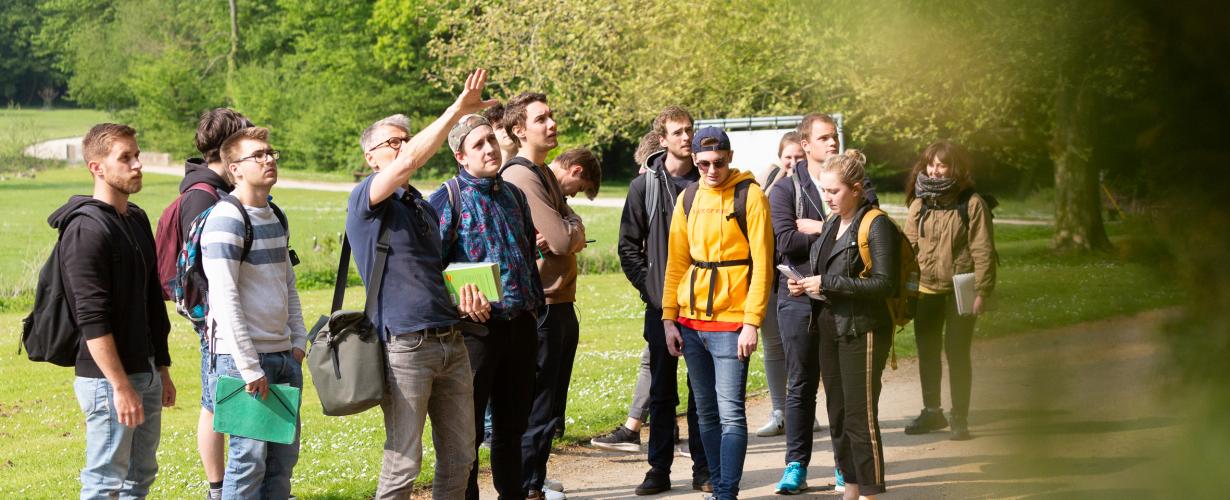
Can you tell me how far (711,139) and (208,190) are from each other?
2.31 metres

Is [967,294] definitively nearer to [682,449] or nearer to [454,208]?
[454,208]

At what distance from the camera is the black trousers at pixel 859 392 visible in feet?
17.5

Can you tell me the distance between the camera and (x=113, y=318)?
4305mm

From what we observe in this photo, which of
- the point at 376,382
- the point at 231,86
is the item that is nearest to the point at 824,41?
the point at 376,382

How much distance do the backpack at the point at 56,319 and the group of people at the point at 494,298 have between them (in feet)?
0.14

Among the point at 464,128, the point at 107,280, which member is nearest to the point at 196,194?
the point at 107,280

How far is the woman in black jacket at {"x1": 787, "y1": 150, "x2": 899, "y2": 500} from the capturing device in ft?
17.2

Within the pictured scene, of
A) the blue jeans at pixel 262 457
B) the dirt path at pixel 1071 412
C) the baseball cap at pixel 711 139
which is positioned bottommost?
the blue jeans at pixel 262 457

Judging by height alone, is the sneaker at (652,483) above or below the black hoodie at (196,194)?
below

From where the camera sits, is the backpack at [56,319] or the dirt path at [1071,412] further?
the backpack at [56,319]

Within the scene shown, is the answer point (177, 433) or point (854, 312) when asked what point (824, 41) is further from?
point (177, 433)

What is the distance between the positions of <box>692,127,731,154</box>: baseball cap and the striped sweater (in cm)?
197

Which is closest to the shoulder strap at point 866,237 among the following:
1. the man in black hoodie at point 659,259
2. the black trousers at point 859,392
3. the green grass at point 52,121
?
the black trousers at point 859,392

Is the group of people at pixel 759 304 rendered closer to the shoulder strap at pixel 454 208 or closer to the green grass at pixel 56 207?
the shoulder strap at pixel 454 208
